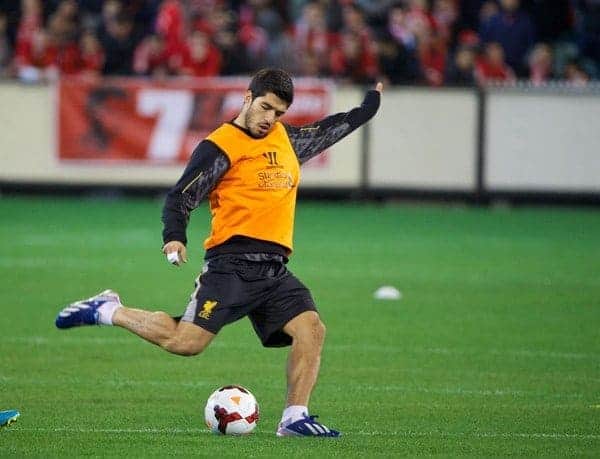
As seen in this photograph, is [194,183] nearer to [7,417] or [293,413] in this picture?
[293,413]

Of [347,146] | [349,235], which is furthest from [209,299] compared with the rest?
[347,146]

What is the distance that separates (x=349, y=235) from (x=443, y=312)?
6.65m

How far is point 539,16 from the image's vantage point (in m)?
26.5

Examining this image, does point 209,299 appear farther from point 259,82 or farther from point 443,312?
point 443,312

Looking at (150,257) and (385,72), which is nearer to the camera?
(150,257)

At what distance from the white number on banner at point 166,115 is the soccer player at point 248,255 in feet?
49.6

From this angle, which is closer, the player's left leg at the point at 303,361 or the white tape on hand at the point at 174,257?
the white tape on hand at the point at 174,257

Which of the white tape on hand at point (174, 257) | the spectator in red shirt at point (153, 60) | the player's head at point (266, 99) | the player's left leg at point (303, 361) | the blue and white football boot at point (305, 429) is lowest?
the blue and white football boot at point (305, 429)

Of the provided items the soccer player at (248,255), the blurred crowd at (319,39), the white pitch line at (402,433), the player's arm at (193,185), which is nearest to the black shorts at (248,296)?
the soccer player at (248,255)

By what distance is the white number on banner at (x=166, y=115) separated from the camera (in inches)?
941

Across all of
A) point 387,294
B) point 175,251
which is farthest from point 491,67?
point 175,251

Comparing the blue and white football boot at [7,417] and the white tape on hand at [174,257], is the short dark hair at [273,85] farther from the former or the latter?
the blue and white football boot at [7,417]

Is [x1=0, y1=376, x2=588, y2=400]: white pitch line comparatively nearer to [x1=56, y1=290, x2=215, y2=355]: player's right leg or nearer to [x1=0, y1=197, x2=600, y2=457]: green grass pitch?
[x1=0, y1=197, x2=600, y2=457]: green grass pitch

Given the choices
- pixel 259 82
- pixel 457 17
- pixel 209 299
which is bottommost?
pixel 209 299
